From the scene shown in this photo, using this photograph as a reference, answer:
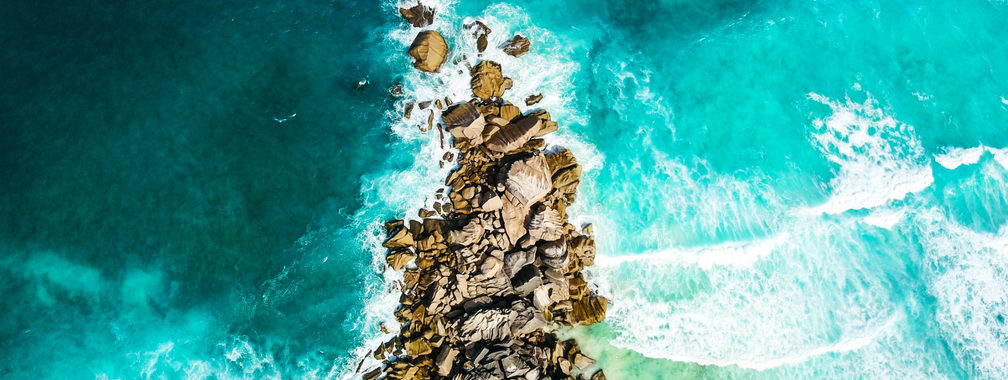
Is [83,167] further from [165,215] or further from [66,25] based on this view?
[66,25]

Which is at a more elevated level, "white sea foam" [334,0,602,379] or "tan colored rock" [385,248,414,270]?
"white sea foam" [334,0,602,379]

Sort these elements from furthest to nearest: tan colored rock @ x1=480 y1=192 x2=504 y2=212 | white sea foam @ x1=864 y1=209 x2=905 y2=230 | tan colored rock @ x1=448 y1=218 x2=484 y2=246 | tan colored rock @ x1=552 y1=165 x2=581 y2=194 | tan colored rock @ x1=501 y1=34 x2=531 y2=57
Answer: tan colored rock @ x1=501 y1=34 x2=531 y2=57
white sea foam @ x1=864 y1=209 x2=905 y2=230
tan colored rock @ x1=552 y1=165 x2=581 y2=194
tan colored rock @ x1=480 y1=192 x2=504 y2=212
tan colored rock @ x1=448 y1=218 x2=484 y2=246

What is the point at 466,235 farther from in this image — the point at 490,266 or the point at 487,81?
the point at 487,81

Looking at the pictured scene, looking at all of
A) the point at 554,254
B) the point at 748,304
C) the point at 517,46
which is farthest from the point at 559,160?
the point at 748,304

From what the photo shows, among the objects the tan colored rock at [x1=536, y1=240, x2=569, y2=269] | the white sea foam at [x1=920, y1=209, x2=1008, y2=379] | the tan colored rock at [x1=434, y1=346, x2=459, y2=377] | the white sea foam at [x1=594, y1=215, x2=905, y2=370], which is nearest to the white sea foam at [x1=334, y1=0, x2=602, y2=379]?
the tan colored rock at [x1=536, y1=240, x2=569, y2=269]

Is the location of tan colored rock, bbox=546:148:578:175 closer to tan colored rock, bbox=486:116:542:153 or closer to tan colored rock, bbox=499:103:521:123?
tan colored rock, bbox=486:116:542:153

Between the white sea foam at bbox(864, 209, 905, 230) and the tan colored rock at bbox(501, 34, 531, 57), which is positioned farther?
the tan colored rock at bbox(501, 34, 531, 57)

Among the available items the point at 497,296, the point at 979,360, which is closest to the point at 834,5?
the point at 979,360
